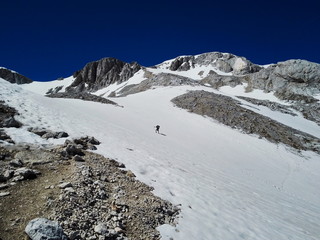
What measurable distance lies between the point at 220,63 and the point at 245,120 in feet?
350

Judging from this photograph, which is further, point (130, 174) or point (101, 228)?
point (130, 174)

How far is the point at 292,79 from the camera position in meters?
69.0

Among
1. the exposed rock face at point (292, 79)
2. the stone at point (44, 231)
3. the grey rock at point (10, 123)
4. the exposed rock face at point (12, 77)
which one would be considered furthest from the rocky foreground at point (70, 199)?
the exposed rock face at point (12, 77)

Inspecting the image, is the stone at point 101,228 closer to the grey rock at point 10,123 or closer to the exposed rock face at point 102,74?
the grey rock at point 10,123

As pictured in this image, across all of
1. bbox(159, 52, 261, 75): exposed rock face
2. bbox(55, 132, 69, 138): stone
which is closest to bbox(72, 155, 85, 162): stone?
bbox(55, 132, 69, 138): stone

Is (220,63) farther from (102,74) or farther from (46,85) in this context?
(46,85)

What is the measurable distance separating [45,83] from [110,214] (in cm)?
15910

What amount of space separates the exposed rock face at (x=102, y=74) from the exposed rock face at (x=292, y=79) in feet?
217

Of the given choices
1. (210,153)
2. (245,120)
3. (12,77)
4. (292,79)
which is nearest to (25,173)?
(210,153)

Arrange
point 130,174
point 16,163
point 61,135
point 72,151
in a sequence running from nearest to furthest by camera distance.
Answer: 1. point 16,163
2. point 130,174
3. point 72,151
4. point 61,135

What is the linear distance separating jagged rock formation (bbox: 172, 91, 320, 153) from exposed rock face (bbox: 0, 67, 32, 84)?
141 meters

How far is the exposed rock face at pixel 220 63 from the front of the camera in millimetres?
119312

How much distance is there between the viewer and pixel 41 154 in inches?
344

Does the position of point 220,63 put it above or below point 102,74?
above
